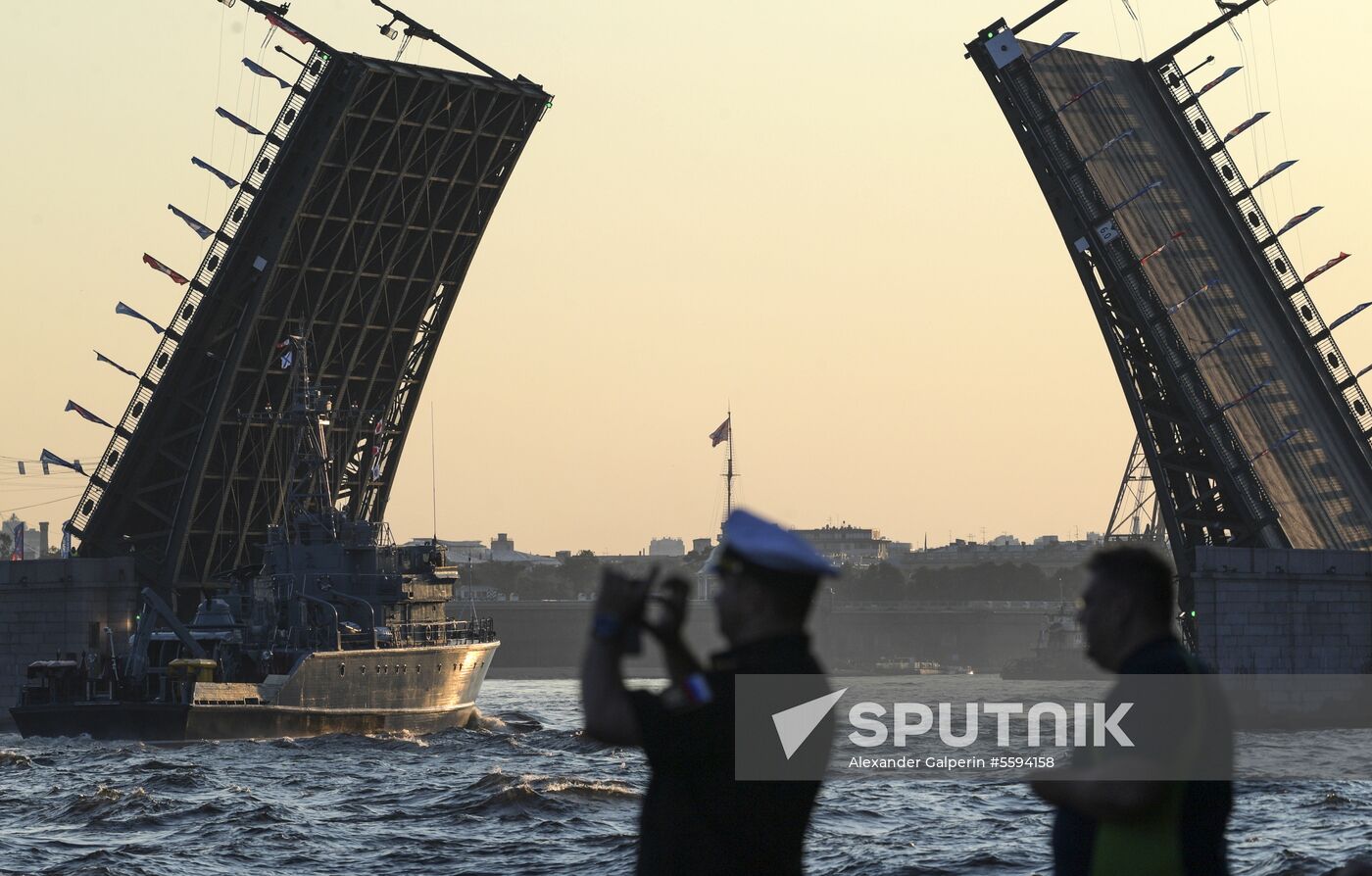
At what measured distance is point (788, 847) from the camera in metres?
4.27

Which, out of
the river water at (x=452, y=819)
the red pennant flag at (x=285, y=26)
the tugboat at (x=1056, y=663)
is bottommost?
the river water at (x=452, y=819)

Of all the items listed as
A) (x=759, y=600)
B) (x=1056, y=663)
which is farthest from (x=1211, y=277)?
(x=1056, y=663)

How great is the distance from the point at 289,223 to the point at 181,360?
14.2ft

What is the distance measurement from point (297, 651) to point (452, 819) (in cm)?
1870

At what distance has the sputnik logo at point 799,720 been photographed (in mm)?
4418

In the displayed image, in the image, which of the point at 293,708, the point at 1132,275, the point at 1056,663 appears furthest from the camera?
the point at 1056,663

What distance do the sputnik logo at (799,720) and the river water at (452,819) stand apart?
52.3 ft

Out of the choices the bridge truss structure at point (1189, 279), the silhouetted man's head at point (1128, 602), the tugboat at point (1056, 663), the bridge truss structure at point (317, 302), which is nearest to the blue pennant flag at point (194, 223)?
the bridge truss structure at point (317, 302)

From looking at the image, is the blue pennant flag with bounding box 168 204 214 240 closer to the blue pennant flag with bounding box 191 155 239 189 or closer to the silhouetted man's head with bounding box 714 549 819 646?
the blue pennant flag with bounding box 191 155 239 189

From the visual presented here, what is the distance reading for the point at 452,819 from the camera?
25469mm

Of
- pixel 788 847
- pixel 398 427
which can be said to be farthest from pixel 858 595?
pixel 788 847

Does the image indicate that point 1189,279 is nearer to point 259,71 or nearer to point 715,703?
point 259,71

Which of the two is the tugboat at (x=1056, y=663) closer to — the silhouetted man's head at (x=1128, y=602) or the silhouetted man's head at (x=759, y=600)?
the silhouetted man's head at (x=1128, y=602)

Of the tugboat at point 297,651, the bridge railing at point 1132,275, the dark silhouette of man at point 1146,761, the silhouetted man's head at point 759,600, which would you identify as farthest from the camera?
the tugboat at point 297,651
